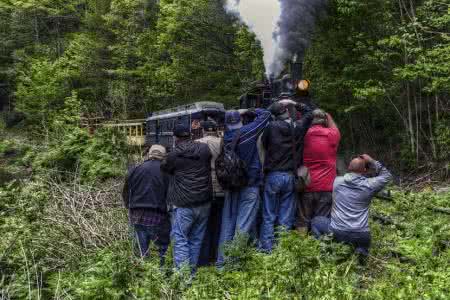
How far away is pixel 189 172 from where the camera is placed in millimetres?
6047

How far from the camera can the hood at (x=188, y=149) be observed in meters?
6.00

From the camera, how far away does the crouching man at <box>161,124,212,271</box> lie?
6.01m

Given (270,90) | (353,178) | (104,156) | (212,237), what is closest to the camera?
(353,178)

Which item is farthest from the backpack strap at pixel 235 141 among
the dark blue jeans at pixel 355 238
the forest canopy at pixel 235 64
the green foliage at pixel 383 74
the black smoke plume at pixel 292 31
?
the green foliage at pixel 383 74

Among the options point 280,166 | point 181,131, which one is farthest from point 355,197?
point 181,131

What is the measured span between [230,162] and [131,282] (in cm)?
191

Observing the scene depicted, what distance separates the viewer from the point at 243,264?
5.64 meters

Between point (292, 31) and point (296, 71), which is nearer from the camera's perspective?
point (296, 71)

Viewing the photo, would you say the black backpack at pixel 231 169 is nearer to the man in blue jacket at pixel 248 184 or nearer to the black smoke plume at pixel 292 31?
the man in blue jacket at pixel 248 184

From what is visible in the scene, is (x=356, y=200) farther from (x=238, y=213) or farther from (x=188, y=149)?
(x=188, y=149)

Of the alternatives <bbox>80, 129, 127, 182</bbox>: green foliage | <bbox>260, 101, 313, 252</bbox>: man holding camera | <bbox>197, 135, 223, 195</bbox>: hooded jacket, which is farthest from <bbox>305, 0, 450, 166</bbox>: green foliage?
<bbox>197, 135, 223, 195</bbox>: hooded jacket

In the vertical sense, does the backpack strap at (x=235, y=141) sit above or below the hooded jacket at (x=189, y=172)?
above

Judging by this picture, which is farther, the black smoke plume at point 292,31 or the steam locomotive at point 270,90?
the black smoke plume at point 292,31

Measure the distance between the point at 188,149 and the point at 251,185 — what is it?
957 mm
